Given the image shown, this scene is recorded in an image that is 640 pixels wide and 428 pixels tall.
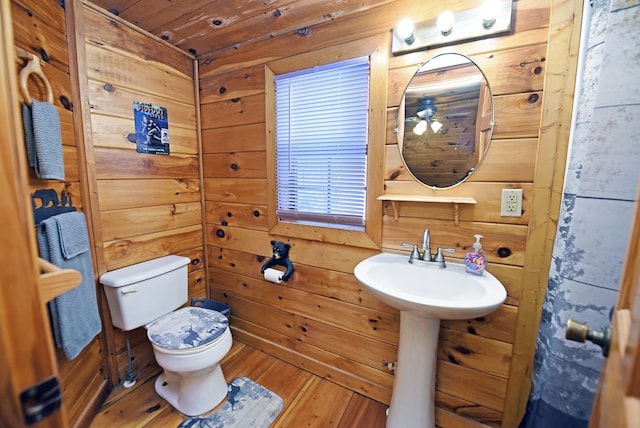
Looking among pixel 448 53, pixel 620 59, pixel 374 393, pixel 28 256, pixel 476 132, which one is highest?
pixel 448 53

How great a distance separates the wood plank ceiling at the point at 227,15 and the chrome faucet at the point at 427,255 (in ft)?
3.83

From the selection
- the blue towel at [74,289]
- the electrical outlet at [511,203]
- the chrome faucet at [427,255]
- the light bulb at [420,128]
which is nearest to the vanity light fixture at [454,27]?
the light bulb at [420,128]

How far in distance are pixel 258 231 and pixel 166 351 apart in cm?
85

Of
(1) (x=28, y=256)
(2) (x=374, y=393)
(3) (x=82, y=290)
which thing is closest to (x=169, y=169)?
(3) (x=82, y=290)

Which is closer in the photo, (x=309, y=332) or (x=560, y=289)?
(x=560, y=289)

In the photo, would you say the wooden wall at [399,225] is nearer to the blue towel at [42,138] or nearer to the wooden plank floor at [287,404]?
the wooden plank floor at [287,404]

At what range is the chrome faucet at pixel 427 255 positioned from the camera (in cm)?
129

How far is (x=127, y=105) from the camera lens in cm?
162

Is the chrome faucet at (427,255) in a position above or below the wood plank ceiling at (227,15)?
below

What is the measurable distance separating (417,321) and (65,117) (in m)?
1.90

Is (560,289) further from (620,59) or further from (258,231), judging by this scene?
(258,231)

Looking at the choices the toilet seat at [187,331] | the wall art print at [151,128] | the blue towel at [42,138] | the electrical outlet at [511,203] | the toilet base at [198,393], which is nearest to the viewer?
the blue towel at [42,138]

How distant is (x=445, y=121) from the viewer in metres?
1.30

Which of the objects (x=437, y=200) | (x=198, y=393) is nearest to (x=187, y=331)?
(x=198, y=393)
